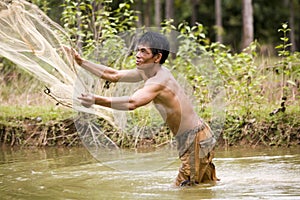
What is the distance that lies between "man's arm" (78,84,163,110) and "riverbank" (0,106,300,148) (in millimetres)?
2943

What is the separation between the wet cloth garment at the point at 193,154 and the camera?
578 centimetres

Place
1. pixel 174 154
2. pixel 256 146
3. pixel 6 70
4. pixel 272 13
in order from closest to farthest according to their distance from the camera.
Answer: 1. pixel 174 154
2. pixel 256 146
3. pixel 6 70
4. pixel 272 13

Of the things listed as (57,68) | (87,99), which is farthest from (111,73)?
(87,99)

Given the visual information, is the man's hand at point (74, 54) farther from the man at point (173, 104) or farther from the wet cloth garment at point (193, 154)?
the wet cloth garment at point (193, 154)

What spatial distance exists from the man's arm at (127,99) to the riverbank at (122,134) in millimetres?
2943

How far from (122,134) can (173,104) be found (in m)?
2.92

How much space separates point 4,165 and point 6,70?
13.8ft

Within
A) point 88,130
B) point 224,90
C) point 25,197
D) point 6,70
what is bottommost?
point 25,197

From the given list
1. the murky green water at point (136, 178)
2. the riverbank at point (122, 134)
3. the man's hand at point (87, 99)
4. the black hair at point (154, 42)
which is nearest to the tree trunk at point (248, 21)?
the riverbank at point (122, 134)

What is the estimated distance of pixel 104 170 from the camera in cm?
710

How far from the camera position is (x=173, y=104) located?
559cm

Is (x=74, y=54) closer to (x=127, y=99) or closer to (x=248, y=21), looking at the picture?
(x=127, y=99)

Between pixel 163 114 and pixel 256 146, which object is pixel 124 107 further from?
pixel 256 146

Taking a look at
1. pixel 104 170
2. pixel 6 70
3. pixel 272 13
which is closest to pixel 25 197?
pixel 104 170
